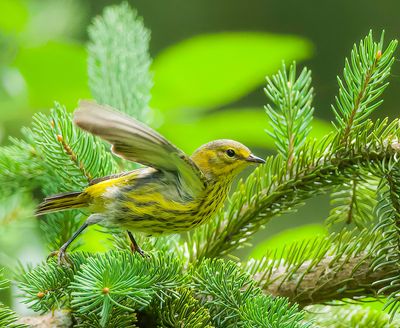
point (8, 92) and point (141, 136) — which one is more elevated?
point (8, 92)

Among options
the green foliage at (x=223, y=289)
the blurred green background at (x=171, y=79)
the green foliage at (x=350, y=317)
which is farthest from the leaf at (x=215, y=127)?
the green foliage at (x=223, y=289)

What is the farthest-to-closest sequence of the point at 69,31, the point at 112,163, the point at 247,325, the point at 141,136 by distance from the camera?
the point at 69,31 → the point at 112,163 → the point at 141,136 → the point at 247,325

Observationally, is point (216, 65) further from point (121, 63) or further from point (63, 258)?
point (63, 258)

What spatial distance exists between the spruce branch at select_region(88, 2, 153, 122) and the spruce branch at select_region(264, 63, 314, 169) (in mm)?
722

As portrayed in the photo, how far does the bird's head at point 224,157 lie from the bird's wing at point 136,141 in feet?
0.89

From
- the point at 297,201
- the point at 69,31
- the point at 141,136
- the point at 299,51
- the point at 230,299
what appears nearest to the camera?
the point at 230,299

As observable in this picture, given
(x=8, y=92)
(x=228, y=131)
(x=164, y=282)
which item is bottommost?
(x=164, y=282)

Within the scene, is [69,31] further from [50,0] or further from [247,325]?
[247,325]

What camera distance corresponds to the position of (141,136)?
2.09m

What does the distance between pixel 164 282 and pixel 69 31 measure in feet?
7.64

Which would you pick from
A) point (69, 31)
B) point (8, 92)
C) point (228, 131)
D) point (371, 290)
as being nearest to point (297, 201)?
point (371, 290)

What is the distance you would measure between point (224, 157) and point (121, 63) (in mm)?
614

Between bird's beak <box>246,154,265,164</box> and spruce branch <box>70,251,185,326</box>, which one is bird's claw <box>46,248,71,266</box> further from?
bird's beak <box>246,154,265,164</box>

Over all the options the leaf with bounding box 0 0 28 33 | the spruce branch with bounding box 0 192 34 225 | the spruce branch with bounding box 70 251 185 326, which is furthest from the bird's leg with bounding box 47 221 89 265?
the leaf with bounding box 0 0 28 33
